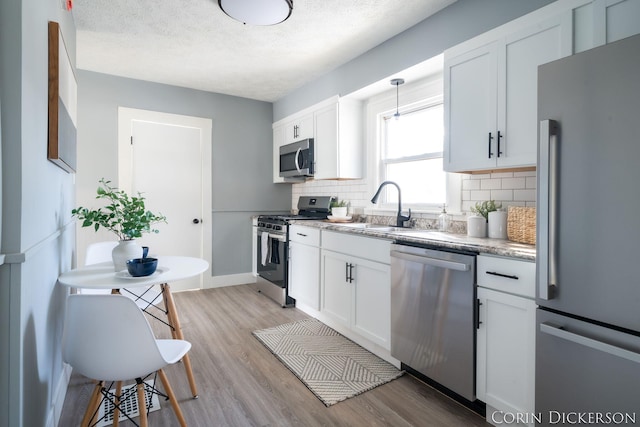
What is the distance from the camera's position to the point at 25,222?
1210 millimetres

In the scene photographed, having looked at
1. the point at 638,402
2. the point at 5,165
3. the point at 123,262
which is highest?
the point at 5,165

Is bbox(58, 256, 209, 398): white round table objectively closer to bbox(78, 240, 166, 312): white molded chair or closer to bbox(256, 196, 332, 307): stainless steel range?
bbox(78, 240, 166, 312): white molded chair

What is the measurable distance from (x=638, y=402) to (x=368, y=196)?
2.63 m

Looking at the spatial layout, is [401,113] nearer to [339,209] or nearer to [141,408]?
[339,209]

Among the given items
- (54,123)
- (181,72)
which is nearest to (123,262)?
(54,123)

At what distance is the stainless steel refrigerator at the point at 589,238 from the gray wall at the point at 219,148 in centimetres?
383

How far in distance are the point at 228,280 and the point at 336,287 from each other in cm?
218

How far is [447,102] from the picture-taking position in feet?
7.60

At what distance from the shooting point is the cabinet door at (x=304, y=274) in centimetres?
320

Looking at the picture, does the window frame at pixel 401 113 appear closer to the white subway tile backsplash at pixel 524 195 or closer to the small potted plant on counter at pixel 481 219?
the small potted plant on counter at pixel 481 219

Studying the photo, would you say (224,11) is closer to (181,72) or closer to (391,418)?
Answer: (181,72)

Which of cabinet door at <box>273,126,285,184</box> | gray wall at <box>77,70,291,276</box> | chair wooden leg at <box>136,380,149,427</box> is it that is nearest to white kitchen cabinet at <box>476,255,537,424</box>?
chair wooden leg at <box>136,380,149,427</box>

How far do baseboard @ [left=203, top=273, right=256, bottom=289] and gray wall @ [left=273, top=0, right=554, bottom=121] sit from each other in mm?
2537

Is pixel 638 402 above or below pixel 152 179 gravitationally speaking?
below
